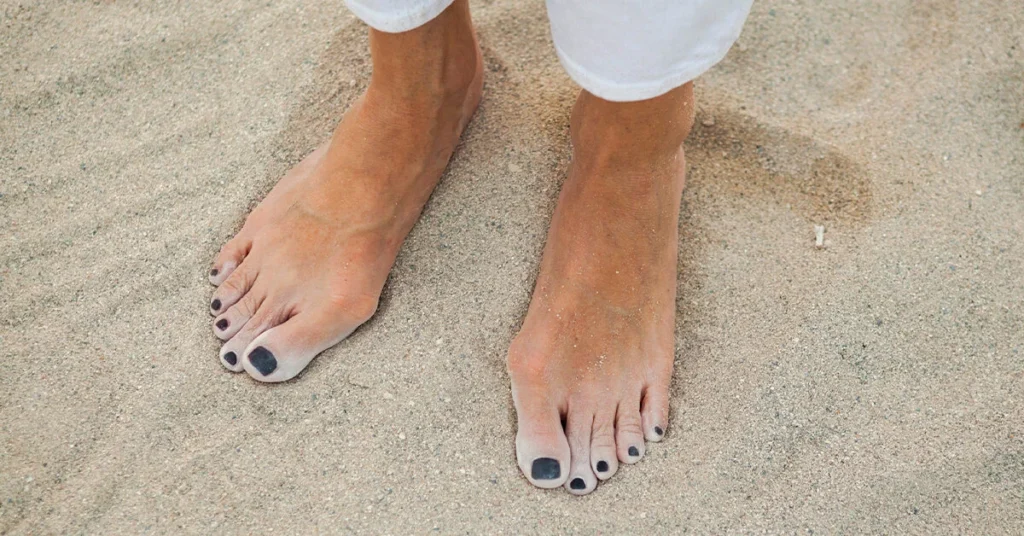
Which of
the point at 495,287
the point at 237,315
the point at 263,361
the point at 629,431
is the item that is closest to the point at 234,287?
the point at 237,315

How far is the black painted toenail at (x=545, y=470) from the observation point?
1251 millimetres

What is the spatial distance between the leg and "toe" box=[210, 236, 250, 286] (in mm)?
529

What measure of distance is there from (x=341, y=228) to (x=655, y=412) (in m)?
0.62

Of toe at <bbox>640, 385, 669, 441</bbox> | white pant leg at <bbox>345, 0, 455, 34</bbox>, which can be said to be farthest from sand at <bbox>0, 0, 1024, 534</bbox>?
white pant leg at <bbox>345, 0, 455, 34</bbox>

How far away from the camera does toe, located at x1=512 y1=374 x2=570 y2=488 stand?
49.4 inches

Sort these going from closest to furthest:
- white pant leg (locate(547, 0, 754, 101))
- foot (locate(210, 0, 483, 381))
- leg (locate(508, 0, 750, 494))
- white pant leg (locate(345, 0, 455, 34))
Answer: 1. white pant leg (locate(547, 0, 754, 101))
2. white pant leg (locate(345, 0, 455, 34))
3. leg (locate(508, 0, 750, 494))
4. foot (locate(210, 0, 483, 381))

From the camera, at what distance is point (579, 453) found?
1284 millimetres

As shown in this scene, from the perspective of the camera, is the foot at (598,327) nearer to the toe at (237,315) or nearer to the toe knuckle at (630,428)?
the toe knuckle at (630,428)

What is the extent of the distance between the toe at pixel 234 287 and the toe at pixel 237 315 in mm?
12

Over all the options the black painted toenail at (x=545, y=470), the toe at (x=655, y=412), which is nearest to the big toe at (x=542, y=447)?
the black painted toenail at (x=545, y=470)

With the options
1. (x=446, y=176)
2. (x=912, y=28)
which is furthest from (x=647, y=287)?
(x=912, y=28)

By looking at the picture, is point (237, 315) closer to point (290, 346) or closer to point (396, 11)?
point (290, 346)

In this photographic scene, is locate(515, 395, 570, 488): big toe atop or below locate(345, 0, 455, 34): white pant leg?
below

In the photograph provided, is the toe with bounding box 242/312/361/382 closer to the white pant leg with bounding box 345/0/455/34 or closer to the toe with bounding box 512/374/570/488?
the toe with bounding box 512/374/570/488
